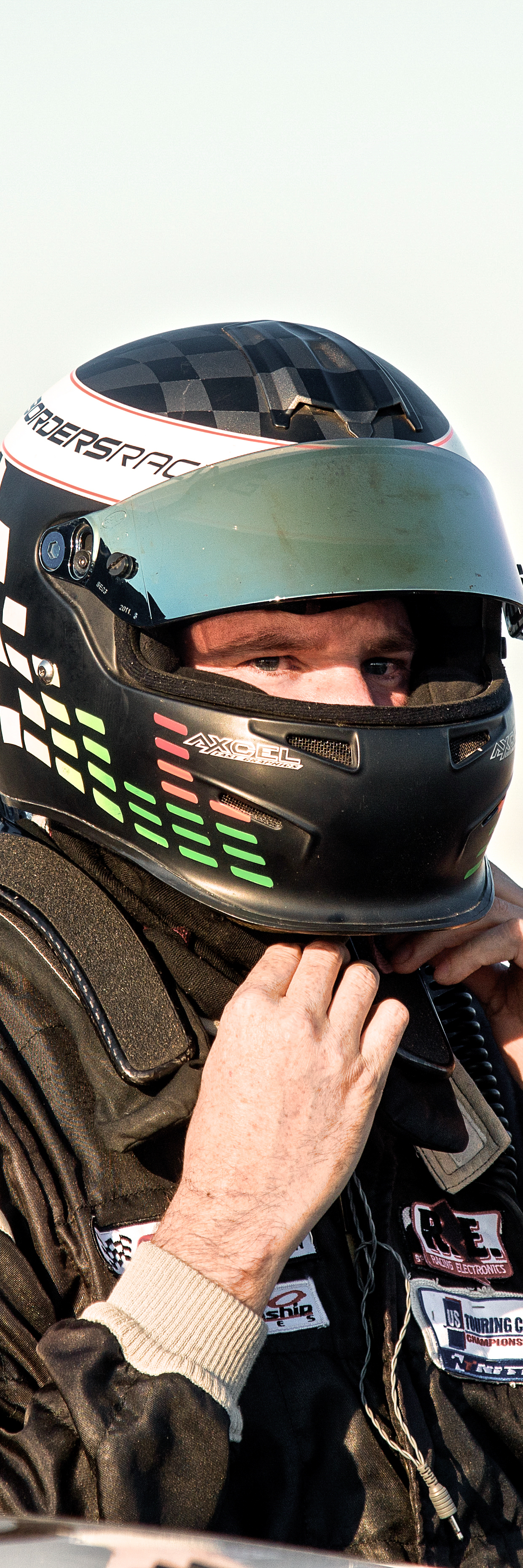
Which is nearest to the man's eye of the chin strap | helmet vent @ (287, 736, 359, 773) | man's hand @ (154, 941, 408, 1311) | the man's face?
the man's face

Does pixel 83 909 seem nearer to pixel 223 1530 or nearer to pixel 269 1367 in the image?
pixel 269 1367

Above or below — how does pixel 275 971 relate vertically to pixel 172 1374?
above

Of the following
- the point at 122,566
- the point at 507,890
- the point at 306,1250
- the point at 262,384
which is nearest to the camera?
the point at 306,1250

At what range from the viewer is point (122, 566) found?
1.88m

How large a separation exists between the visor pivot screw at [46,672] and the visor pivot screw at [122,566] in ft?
0.58

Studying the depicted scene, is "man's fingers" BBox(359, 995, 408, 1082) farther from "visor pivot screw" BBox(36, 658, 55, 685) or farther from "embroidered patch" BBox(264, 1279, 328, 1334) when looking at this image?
"visor pivot screw" BBox(36, 658, 55, 685)

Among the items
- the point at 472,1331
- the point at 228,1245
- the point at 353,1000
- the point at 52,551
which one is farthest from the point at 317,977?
the point at 52,551

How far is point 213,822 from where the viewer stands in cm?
178

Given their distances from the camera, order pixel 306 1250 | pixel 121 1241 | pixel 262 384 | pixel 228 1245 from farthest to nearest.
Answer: pixel 262 384 < pixel 306 1250 < pixel 121 1241 < pixel 228 1245

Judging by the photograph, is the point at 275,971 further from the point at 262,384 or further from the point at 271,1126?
the point at 262,384

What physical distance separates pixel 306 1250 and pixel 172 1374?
16.0 inches

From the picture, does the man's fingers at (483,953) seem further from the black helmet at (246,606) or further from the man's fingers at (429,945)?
the black helmet at (246,606)

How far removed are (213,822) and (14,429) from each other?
89 cm

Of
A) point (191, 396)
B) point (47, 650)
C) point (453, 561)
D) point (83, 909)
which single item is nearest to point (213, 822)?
point (83, 909)
